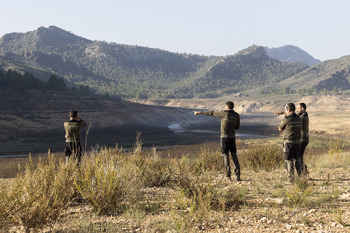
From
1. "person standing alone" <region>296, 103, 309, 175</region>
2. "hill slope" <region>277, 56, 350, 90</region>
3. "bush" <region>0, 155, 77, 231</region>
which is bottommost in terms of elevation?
"bush" <region>0, 155, 77, 231</region>

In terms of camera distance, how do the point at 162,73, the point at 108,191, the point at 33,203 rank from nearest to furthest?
the point at 33,203
the point at 108,191
the point at 162,73

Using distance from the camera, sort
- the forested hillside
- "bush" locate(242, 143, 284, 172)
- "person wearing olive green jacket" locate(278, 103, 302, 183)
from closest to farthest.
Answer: "person wearing olive green jacket" locate(278, 103, 302, 183)
"bush" locate(242, 143, 284, 172)
the forested hillside

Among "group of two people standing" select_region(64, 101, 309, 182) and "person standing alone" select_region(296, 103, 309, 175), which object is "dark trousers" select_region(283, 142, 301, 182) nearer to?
"group of two people standing" select_region(64, 101, 309, 182)

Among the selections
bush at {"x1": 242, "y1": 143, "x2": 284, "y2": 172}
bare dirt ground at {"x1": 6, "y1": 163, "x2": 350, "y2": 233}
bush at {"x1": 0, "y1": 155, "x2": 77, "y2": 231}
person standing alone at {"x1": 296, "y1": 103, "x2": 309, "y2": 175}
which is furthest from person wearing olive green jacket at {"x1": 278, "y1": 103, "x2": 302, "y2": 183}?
bush at {"x1": 0, "y1": 155, "x2": 77, "y2": 231}

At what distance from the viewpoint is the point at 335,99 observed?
89688 millimetres

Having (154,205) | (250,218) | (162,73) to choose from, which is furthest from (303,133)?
(162,73)

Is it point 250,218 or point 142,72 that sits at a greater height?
point 142,72

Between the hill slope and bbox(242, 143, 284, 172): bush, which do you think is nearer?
bbox(242, 143, 284, 172): bush

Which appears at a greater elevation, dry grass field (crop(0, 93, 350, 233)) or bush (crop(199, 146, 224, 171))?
dry grass field (crop(0, 93, 350, 233))

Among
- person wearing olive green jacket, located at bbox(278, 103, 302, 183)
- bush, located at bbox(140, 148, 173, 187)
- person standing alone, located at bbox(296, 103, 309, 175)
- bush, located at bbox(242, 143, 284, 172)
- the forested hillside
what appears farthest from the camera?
the forested hillside

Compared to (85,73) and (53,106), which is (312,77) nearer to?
(85,73)

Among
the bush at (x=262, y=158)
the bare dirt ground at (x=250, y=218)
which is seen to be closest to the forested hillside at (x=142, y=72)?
the bush at (x=262, y=158)

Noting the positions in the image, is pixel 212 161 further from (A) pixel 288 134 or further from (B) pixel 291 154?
(A) pixel 288 134

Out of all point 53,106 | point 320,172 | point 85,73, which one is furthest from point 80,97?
point 85,73
